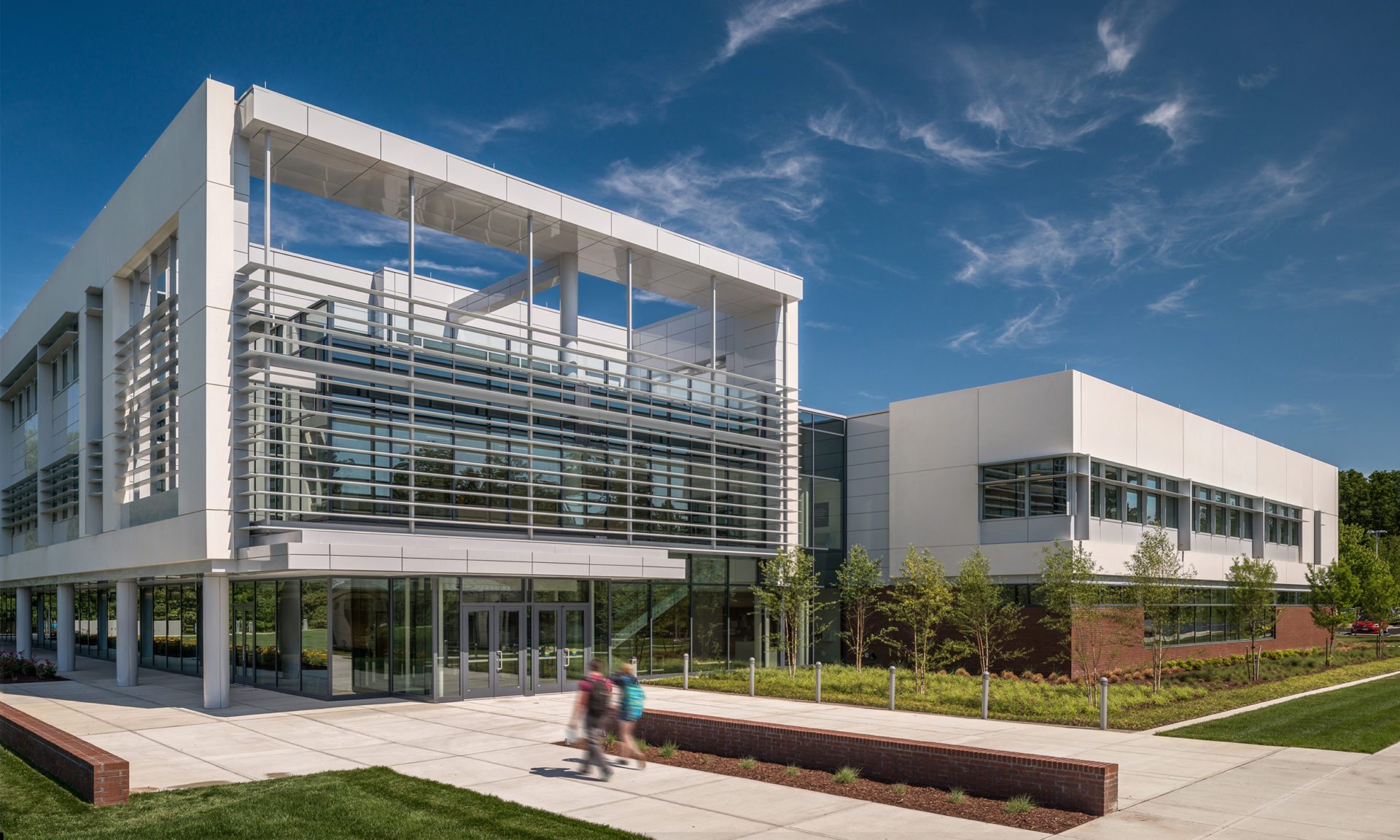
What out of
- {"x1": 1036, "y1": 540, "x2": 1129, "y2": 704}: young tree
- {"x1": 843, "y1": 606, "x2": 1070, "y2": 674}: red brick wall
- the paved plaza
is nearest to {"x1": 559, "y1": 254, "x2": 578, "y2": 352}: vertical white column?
the paved plaza

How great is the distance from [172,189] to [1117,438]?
27.8 m

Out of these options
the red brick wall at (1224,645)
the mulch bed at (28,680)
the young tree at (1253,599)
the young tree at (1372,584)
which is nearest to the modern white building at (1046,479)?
the red brick wall at (1224,645)

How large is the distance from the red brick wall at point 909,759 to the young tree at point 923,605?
10848mm

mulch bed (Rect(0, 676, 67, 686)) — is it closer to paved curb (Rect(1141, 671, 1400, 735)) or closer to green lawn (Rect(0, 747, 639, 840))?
green lawn (Rect(0, 747, 639, 840))

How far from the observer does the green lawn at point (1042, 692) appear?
21.8 meters

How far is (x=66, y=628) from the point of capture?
34844 millimetres

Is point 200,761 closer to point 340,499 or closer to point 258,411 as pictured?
point 340,499

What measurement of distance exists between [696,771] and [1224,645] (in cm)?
3141

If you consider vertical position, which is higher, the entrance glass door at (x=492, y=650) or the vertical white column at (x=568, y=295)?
the vertical white column at (x=568, y=295)

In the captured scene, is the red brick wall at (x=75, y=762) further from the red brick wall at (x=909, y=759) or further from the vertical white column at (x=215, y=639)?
the red brick wall at (x=909, y=759)

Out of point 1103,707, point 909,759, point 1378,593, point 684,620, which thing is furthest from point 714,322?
point 1378,593

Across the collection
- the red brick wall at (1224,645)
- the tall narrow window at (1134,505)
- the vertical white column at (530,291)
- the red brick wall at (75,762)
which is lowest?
the red brick wall at (1224,645)

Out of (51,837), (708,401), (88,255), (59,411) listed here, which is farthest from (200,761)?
(59,411)

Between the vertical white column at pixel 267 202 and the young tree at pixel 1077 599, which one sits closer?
the vertical white column at pixel 267 202
